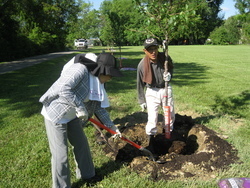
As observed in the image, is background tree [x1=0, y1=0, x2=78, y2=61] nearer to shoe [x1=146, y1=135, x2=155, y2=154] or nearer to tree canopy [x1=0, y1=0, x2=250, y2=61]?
tree canopy [x1=0, y1=0, x2=250, y2=61]

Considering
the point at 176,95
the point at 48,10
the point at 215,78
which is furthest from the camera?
the point at 48,10

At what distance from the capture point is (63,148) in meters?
2.40

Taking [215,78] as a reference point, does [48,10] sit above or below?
above

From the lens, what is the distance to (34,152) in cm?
365

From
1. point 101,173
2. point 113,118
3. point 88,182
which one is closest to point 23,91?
point 113,118

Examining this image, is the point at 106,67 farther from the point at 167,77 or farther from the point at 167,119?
the point at 167,119

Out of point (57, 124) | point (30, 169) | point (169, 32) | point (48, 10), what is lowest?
point (30, 169)

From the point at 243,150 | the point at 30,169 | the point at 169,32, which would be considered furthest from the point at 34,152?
the point at 243,150

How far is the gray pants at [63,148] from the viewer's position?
2361mm

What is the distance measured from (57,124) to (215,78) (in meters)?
8.74

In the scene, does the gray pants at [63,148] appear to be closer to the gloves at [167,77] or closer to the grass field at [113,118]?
the grass field at [113,118]

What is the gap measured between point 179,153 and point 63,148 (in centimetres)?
203

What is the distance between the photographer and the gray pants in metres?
2.36

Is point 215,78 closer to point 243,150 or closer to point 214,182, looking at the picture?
point 243,150
